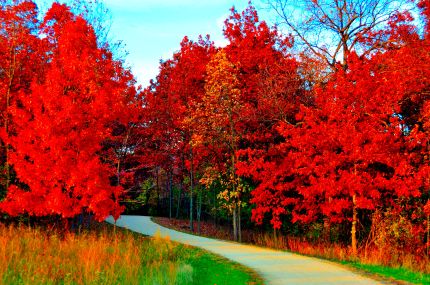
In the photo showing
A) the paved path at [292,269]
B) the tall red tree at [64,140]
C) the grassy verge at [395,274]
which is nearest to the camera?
the paved path at [292,269]

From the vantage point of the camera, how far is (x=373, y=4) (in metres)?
22.8

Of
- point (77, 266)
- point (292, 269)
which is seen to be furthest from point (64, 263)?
point (292, 269)

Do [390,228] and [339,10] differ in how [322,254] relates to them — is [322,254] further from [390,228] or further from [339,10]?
[339,10]

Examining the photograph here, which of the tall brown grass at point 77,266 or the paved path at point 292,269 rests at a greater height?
the tall brown grass at point 77,266

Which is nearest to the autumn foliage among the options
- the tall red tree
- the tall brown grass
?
the tall red tree

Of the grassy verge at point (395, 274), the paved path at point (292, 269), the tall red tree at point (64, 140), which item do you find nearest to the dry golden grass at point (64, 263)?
the paved path at point (292, 269)

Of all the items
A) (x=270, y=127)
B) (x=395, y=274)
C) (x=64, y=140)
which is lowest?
(x=395, y=274)

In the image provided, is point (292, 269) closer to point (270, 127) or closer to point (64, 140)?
point (64, 140)

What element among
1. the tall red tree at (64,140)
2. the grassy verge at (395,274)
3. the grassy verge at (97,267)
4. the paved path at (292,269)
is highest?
the tall red tree at (64,140)

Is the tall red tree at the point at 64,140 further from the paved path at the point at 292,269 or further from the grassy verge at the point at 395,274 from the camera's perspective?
the grassy verge at the point at 395,274

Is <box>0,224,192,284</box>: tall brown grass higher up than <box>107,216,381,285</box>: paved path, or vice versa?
<box>0,224,192,284</box>: tall brown grass

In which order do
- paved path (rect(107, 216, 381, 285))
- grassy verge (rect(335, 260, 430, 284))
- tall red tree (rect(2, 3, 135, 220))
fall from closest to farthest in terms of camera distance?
1. paved path (rect(107, 216, 381, 285))
2. grassy verge (rect(335, 260, 430, 284))
3. tall red tree (rect(2, 3, 135, 220))

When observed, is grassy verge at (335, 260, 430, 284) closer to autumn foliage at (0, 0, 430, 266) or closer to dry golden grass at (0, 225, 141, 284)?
autumn foliage at (0, 0, 430, 266)

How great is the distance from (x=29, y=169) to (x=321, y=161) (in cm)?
1175
